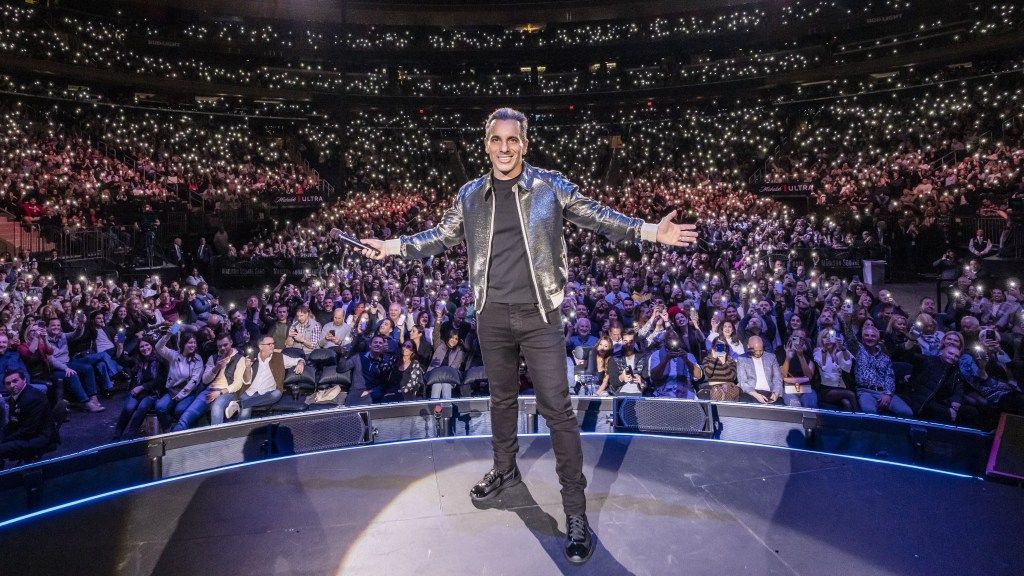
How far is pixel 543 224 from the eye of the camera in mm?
2270

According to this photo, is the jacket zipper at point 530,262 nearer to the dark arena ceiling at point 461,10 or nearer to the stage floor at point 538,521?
the stage floor at point 538,521

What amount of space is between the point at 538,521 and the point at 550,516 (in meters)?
0.06

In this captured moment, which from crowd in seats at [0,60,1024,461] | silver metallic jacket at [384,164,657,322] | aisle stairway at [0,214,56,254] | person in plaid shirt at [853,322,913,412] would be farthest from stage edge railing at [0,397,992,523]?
aisle stairway at [0,214,56,254]

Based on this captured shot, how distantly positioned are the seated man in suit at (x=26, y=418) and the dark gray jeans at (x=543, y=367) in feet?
14.9

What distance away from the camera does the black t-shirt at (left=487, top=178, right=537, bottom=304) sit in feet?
7.45

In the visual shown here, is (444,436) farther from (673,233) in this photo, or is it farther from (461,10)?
(461,10)

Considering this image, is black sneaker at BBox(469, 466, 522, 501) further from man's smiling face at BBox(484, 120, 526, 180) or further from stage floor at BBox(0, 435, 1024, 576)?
man's smiling face at BBox(484, 120, 526, 180)

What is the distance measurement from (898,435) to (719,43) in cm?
2553

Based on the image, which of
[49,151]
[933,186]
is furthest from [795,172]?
[49,151]

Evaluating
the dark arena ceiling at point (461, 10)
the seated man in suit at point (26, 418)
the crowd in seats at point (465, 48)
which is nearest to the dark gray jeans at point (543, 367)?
the seated man in suit at point (26, 418)

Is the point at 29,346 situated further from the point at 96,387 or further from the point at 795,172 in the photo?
the point at 795,172

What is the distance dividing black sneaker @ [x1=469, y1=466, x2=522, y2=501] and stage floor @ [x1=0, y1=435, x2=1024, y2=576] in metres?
0.05

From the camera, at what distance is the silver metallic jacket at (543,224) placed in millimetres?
2246

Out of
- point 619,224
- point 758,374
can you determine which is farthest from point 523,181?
point 758,374
